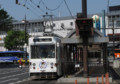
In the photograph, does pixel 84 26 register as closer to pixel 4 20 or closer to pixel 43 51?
pixel 43 51

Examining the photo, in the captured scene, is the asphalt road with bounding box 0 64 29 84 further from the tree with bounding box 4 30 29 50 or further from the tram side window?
the tree with bounding box 4 30 29 50

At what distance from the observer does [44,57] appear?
19031 mm

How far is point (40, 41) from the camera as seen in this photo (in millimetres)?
19359

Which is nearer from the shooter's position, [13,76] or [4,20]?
[13,76]

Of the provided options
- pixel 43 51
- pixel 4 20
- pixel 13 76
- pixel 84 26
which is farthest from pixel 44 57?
pixel 4 20

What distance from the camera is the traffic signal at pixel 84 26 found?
659 inches

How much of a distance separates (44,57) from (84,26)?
13.3 ft

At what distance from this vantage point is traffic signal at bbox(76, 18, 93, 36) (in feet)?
55.0

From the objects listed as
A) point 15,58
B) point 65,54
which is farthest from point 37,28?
point 65,54

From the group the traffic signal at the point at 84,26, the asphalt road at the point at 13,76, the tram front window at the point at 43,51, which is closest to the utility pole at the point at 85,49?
the traffic signal at the point at 84,26

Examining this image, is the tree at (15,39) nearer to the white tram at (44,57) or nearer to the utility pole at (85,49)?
the white tram at (44,57)

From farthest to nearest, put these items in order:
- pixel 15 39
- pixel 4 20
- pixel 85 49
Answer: pixel 15 39
pixel 4 20
pixel 85 49

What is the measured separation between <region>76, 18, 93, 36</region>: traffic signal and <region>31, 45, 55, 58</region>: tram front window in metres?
2.69

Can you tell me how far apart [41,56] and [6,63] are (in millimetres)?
44364
